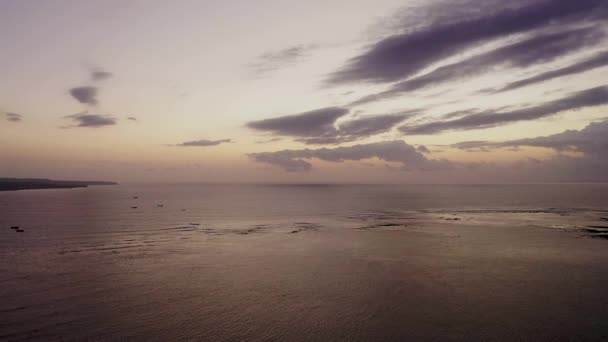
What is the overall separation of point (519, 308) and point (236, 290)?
19242mm

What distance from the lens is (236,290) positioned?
27641mm

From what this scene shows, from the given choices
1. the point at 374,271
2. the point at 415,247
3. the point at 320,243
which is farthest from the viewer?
the point at 320,243

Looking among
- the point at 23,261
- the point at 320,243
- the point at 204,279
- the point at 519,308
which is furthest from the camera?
the point at 320,243

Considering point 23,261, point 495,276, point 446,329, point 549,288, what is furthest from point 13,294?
point 549,288

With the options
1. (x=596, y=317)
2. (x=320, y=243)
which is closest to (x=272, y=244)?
(x=320, y=243)

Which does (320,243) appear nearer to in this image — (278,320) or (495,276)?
(495,276)

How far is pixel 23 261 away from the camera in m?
35.6

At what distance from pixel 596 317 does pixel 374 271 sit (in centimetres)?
1561

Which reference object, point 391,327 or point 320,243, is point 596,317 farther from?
point 320,243

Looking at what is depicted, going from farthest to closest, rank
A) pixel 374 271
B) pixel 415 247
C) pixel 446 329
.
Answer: pixel 415 247
pixel 374 271
pixel 446 329

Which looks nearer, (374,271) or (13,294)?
(13,294)

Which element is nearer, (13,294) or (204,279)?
(13,294)

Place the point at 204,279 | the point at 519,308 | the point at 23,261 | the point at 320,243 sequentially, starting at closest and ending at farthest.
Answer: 1. the point at 519,308
2. the point at 204,279
3. the point at 23,261
4. the point at 320,243

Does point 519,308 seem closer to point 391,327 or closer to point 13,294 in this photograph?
point 391,327
